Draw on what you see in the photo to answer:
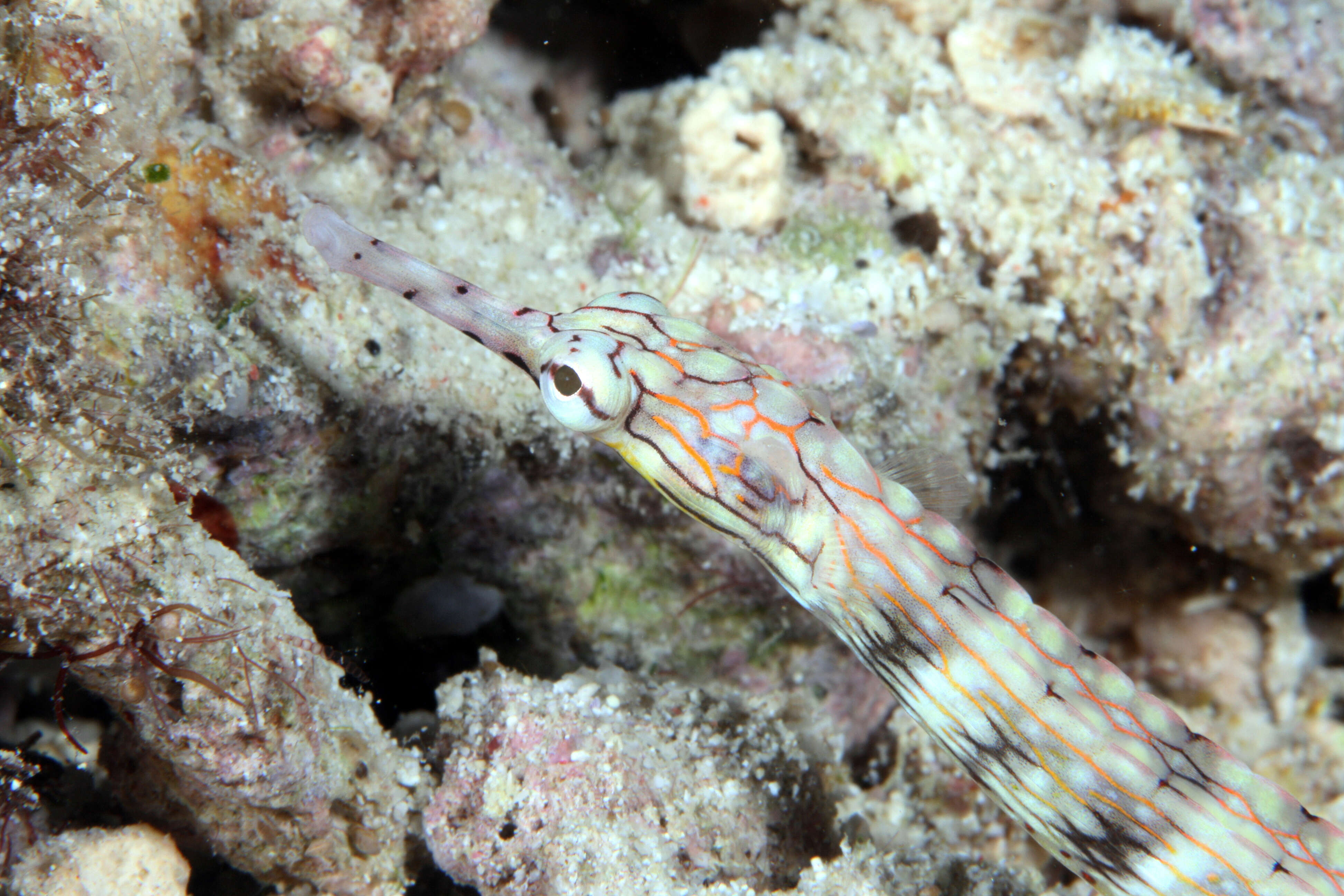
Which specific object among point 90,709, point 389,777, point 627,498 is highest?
point 627,498

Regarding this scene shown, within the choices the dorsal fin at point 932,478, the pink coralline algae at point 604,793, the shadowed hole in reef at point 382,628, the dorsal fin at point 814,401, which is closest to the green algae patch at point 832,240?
the dorsal fin at point 814,401

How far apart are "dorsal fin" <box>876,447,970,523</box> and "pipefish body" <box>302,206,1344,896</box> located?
0.49ft

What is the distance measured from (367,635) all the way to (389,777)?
4.14 feet

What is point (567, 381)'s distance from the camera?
277 centimetres

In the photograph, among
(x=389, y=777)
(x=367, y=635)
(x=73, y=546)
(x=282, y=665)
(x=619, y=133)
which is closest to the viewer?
(x=73, y=546)

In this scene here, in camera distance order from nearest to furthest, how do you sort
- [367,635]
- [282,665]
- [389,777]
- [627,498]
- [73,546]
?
1. [73,546]
2. [282,665]
3. [389,777]
4. [627,498]
5. [367,635]

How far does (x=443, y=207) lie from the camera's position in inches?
167

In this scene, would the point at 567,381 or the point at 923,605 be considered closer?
the point at 567,381

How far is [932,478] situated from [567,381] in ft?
5.06

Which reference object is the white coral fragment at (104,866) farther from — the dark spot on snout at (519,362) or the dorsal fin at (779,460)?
the dorsal fin at (779,460)

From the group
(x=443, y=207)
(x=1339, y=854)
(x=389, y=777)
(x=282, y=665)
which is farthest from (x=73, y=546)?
(x=1339, y=854)

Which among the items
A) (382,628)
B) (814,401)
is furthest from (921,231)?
(382,628)

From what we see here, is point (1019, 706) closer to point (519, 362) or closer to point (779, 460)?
point (779, 460)

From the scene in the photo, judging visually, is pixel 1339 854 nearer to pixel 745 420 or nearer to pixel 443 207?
pixel 745 420
